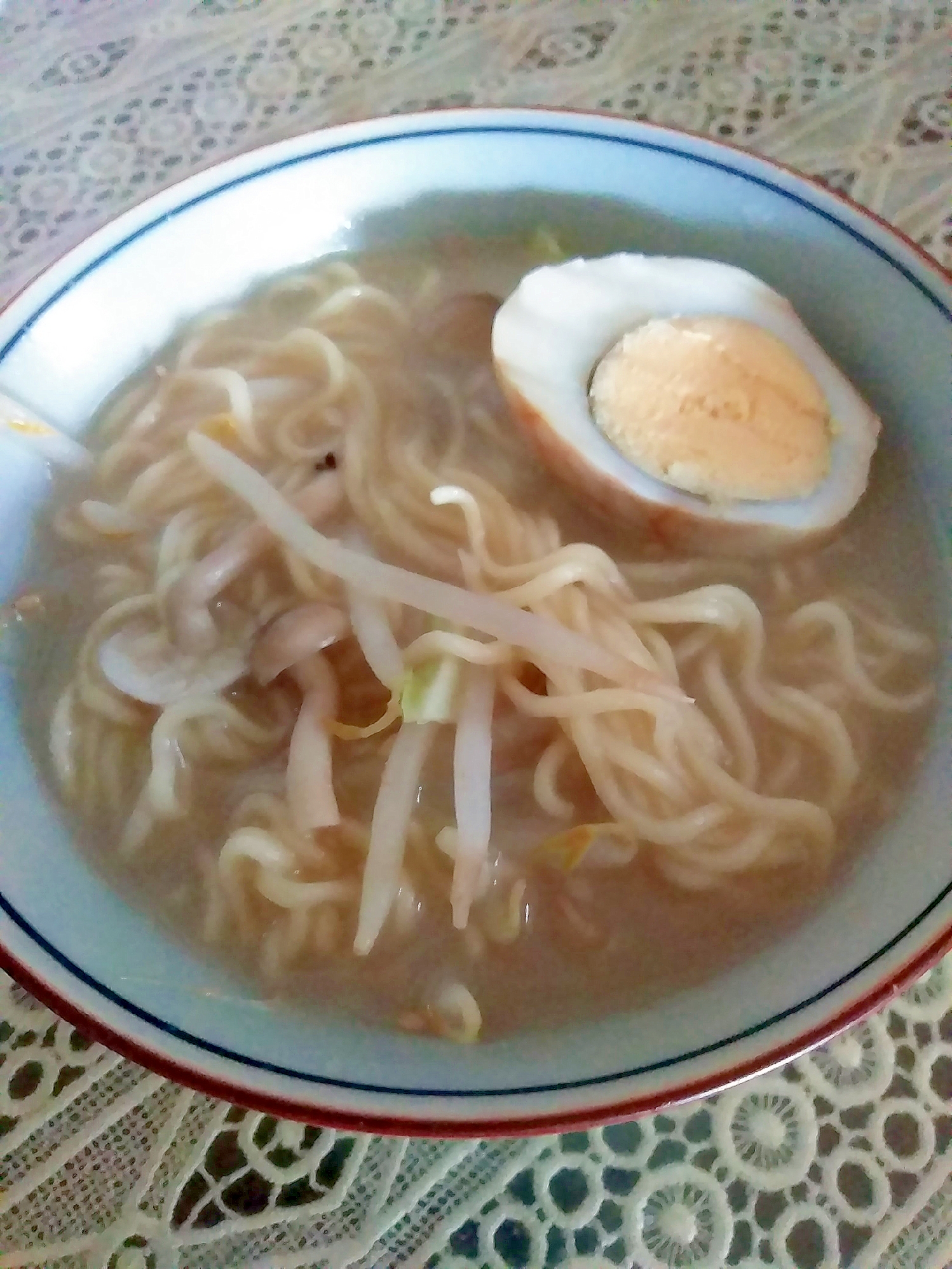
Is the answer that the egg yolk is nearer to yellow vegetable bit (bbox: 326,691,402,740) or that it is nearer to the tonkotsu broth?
the tonkotsu broth

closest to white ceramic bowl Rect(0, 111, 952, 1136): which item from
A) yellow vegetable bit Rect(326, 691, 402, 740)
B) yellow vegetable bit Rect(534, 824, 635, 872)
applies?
yellow vegetable bit Rect(534, 824, 635, 872)

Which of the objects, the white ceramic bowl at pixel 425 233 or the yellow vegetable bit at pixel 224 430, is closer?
the white ceramic bowl at pixel 425 233

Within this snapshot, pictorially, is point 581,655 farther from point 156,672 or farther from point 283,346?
point 283,346

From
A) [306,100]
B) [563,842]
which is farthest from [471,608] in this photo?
[306,100]

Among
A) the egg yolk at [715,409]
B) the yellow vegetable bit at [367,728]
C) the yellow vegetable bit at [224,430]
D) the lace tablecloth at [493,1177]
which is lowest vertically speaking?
the lace tablecloth at [493,1177]

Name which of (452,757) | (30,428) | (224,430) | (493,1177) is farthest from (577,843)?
(30,428)

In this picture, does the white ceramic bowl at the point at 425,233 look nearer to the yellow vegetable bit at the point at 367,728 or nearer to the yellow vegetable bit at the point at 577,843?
the yellow vegetable bit at the point at 577,843

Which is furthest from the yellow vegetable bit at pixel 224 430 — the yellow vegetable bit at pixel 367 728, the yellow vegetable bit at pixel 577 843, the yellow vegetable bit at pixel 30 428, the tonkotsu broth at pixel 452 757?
the yellow vegetable bit at pixel 577 843
